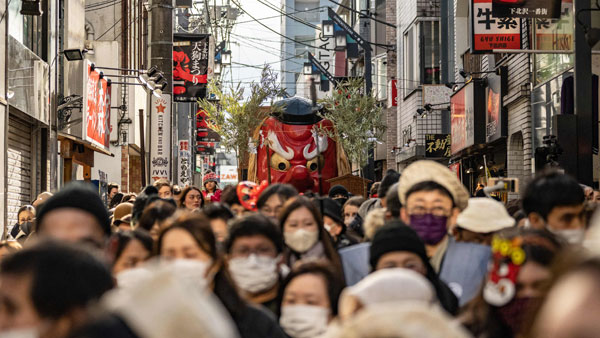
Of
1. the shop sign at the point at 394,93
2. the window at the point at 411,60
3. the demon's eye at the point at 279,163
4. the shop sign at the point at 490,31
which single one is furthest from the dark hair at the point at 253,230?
the shop sign at the point at 394,93

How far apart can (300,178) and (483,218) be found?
46.6 ft

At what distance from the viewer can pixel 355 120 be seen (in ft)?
112

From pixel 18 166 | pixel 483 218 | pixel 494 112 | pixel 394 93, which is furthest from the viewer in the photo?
pixel 394 93

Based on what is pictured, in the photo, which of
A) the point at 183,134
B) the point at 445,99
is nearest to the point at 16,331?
the point at 445,99

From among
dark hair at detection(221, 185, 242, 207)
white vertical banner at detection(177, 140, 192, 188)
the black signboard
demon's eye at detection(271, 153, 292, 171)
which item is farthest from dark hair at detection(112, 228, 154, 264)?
white vertical banner at detection(177, 140, 192, 188)

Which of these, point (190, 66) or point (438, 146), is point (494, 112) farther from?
point (438, 146)

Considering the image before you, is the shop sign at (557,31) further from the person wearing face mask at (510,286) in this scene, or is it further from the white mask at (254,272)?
the person wearing face mask at (510,286)

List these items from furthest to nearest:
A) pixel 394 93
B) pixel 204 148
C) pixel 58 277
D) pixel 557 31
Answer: pixel 204 148, pixel 394 93, pixel 557 31, pixel 58 277

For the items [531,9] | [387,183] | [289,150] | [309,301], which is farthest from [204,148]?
[309,301]

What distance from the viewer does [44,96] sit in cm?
2103

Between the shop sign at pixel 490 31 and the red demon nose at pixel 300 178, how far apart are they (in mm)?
4121

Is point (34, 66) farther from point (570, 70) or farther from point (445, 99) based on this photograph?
point (445, 99)

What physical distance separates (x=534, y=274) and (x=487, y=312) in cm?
24

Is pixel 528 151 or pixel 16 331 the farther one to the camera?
pixel 528 151
